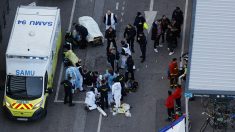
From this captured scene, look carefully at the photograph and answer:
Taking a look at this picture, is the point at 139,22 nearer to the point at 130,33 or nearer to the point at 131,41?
the point at 130,33

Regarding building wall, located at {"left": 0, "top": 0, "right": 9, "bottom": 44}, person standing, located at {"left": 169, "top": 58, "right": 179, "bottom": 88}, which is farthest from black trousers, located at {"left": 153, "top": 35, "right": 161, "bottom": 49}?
building wall, located at {"left": 0, "top": 0, "right": 9, "bottom": 44}

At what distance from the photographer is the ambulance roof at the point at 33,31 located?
1591 inches

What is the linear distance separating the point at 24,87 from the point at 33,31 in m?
2.82

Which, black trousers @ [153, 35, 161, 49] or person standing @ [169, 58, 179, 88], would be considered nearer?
person standing @ [169, 58, 179, 88]

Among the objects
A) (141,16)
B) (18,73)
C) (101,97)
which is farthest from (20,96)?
(141,16)

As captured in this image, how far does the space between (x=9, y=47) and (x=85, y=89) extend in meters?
4.16

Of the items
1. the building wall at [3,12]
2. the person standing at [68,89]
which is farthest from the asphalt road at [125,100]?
the person standing at [68,89]

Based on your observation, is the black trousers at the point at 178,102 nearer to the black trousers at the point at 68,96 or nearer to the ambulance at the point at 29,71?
the black trousers at the point at 68,96

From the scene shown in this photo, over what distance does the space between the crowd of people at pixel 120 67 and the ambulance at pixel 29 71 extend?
3.64 ft

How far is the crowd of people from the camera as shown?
40.0 metres

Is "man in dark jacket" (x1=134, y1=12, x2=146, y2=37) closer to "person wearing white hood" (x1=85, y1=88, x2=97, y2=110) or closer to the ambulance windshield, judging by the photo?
"person wearing white hood" (x1=85, y1=88, x2=97, y2=110)

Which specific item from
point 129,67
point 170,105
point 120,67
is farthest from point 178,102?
point 120,67

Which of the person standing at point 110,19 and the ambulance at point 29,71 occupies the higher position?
the person standing at point 110,19

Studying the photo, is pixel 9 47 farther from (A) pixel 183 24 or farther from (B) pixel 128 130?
(A) pixel 183 24
